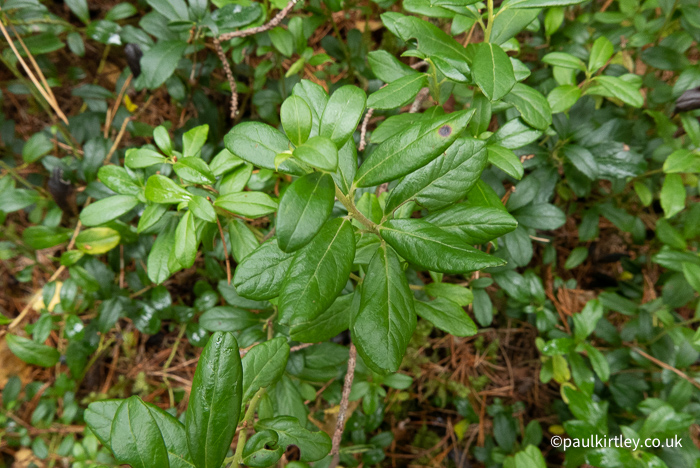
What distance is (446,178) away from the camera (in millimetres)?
1105

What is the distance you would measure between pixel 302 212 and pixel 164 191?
0.69 meters

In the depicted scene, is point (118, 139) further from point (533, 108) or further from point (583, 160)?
point (583, 160)

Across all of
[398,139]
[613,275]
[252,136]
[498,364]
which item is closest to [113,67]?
[252,136]

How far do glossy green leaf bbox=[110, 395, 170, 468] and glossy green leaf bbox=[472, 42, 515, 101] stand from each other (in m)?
1.23

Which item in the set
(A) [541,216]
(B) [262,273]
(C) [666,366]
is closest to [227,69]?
(B) [262,273]

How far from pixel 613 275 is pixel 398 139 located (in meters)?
2.39

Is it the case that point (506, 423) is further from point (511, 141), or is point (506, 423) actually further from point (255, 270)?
point (255, 270)

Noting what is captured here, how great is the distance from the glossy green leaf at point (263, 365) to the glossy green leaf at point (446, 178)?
57cm

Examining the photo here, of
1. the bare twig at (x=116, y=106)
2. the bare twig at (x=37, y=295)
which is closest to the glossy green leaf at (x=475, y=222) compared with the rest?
the bare twig at (x=37, y=295)

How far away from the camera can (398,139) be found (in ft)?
3.25

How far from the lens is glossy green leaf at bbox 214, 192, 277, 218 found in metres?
1.25

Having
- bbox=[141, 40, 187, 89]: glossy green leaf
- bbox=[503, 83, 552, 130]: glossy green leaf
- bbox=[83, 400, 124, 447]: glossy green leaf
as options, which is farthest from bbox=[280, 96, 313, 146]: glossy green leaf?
bbox=[141, 40, 187, 89]: glossy green leaf

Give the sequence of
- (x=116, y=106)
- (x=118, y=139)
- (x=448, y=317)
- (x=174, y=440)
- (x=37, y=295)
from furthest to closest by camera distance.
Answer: (x=37, y=295) → (x=116, y=106) → (x=118, y=139) → (x=448, y=317) → (x=174, y=440)

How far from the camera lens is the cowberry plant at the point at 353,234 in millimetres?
1001
